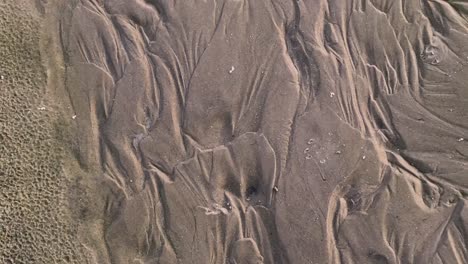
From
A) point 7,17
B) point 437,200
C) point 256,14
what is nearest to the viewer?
point 437,200

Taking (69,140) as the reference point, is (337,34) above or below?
above

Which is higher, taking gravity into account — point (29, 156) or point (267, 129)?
point (267, 129)

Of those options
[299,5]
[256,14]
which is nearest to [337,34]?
[299,5]

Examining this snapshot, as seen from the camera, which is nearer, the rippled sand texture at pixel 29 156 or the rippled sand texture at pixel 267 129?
the rippled sand texture at pixel 267 129

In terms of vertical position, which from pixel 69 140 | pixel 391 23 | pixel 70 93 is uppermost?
pixel 391 23

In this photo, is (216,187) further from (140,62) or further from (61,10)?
(61,10)

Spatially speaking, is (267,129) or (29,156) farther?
(29,156)

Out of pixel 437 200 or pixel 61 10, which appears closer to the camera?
pixel 437 200

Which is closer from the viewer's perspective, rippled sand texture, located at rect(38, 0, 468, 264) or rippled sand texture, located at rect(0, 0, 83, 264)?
rippled sand texture, located at rect(38, 0, 468, 264)
